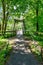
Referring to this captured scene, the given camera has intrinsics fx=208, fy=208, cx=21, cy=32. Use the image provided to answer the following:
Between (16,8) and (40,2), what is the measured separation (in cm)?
438

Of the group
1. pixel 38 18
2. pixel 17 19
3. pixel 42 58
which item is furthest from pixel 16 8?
pixel 42 58

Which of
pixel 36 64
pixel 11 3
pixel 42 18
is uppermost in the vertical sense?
pixel 11 3

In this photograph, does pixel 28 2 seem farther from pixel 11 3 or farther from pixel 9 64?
pixel 9 64

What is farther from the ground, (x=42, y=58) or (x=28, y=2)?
(x=28, y=2)

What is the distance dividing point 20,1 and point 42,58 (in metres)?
18.2

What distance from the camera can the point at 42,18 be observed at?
37.8m

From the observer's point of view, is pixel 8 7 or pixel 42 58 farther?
pixel 8 7

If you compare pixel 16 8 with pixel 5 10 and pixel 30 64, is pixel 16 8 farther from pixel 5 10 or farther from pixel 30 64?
pixel 30 64

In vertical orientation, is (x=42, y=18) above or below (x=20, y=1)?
below

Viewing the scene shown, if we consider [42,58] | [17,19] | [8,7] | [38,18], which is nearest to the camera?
[42,58]

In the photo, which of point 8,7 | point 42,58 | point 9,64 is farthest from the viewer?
point 8,7

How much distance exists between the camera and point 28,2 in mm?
32531

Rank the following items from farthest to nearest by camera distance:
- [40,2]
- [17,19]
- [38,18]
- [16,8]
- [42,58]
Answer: [17,19] < [38,18] < [16,8] < [40,2] < [42,58]

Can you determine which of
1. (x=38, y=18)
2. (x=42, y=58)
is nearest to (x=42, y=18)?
(x=38, y=18)
